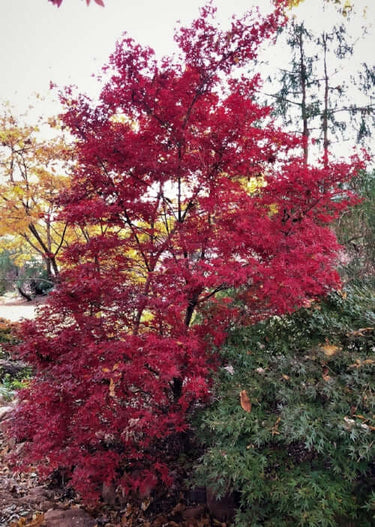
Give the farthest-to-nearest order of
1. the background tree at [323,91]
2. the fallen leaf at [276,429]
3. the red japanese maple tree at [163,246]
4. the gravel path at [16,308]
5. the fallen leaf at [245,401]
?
the gravel path at [16,308]
the background tree at [323,91]
the red japanese maple tree at [163,246]
the fallen leaf at [245,401]
the fallen leaf at [276,429]

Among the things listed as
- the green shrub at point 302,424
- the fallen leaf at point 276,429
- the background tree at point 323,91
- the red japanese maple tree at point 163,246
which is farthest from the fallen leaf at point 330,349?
the background tree at point 323,91

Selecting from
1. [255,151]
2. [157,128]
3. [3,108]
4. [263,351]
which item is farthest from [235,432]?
[3,108]

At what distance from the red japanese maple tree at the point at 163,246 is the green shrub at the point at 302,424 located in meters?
0.32

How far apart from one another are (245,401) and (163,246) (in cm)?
148

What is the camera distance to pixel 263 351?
335 centimetres

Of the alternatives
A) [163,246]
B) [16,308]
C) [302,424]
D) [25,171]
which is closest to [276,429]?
[302,424]

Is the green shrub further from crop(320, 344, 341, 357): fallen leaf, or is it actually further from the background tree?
the background tree

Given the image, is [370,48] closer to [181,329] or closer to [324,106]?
[324,106]

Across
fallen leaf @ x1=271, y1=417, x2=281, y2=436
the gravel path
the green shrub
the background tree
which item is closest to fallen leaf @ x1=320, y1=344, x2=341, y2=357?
the green shrub

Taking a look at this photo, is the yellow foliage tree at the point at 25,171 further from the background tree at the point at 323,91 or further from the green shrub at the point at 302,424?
the green shrub at the point at 302,424

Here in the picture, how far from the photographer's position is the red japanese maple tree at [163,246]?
10.2 ft

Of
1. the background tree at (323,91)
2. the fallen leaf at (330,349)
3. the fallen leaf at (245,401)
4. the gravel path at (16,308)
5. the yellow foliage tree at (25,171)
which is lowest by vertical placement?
the gravel path at (16,308)

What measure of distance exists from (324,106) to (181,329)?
22.8 ft

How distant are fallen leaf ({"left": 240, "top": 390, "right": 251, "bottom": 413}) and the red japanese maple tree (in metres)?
0.33
